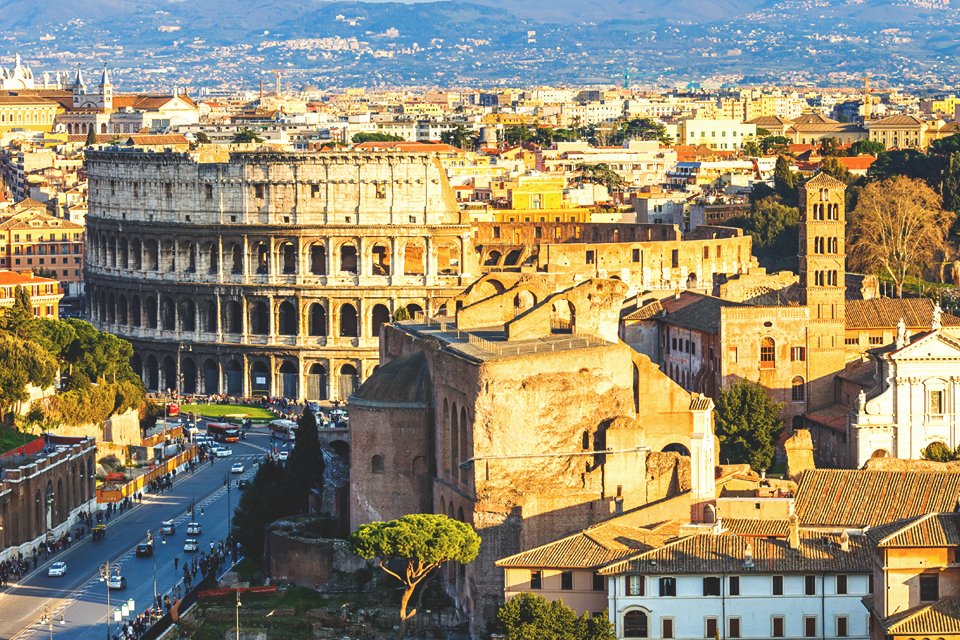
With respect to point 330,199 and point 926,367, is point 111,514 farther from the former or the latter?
point 330,199

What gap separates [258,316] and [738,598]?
7462 cm

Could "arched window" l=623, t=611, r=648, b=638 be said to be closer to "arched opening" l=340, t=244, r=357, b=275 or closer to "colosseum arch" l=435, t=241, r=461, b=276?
"colosseum arch" l=435, t=241, r=461, b=276

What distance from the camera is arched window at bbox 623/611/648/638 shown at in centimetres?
6384

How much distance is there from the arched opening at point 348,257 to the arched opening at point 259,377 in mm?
6946

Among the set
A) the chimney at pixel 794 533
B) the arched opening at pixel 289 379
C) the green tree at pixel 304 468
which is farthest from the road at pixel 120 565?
the arched opening at pixel 289 379

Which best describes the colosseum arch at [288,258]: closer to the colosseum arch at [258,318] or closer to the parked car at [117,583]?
the colosseum arch at [258,318]

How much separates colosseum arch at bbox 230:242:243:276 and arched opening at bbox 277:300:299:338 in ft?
10.2

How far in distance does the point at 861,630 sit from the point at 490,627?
9830mm

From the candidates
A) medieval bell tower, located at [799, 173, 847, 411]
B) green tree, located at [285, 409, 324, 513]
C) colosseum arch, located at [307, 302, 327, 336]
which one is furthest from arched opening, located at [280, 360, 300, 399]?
green tree, located at [285, 409, 324, 513]

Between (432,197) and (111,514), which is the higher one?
(432,197)

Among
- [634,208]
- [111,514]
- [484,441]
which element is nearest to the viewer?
[484,441]

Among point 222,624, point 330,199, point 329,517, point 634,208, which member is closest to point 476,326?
point 329,517

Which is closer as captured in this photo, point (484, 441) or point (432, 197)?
point (484, 441)

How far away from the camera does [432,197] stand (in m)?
134
